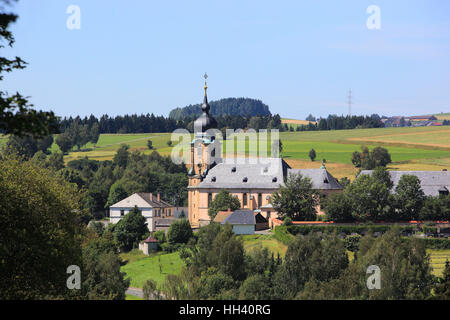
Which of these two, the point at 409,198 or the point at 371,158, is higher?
the point at 371,158

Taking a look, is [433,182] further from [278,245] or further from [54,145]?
[54,145]

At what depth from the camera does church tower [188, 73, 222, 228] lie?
338ft

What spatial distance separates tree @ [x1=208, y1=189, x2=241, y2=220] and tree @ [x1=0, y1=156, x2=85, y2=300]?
56.0 meters

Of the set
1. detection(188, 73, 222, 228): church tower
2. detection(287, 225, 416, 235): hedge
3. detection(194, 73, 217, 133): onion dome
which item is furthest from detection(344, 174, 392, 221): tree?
detection(194, 73, 217, 133): onion dome

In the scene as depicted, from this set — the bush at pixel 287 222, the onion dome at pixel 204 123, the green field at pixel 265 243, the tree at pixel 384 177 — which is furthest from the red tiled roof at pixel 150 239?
the tree at pixel 384 177

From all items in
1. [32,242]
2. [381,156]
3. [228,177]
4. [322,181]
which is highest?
[32,242]

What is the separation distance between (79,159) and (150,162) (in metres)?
19.9

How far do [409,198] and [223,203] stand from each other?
981 inches

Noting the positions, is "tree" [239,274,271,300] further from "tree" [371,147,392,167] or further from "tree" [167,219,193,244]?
"tree" [371,147,392,167]

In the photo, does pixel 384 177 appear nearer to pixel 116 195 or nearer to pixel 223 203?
pixel 223 203

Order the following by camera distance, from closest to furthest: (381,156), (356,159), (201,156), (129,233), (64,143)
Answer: (129,233), (201,156), (381,156), (356,159), (64,143)

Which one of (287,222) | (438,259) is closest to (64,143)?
(287,222)

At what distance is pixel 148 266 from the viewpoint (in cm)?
7688

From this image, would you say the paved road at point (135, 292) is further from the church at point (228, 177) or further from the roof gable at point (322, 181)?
the roof gable at point (322, 181)
